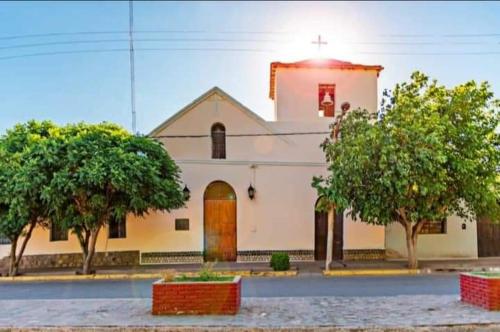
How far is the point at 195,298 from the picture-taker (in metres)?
8.57

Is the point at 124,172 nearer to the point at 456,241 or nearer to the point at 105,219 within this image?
the point at 105,219

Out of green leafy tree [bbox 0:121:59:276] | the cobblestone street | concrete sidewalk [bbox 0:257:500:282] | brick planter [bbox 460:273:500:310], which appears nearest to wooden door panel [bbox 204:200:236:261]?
concrete sidewalk [bbox 0:257:500:282]

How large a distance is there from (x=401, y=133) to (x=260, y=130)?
578 centimetres

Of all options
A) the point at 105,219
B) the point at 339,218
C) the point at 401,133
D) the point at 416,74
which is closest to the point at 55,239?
the point at 105,219

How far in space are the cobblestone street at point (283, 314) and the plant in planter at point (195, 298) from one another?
0.20 meters

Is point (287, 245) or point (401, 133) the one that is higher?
point (401, 133)

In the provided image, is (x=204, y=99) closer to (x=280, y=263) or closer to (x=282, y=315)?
(x=280, y=263)

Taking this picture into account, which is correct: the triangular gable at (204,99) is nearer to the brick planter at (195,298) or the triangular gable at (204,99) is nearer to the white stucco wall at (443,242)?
the white stucco wall at (443,242)

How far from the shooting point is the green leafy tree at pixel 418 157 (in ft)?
47.5

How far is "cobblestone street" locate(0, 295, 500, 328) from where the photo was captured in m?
7.94

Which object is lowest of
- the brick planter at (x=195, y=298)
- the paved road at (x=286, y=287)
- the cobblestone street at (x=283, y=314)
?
the paved road at (x=286, y=287)

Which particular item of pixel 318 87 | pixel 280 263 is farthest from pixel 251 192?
pixel 318 87

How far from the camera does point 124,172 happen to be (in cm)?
1459

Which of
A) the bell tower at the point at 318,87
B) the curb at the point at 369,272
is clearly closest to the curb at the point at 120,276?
the curb at the point at 369,272
